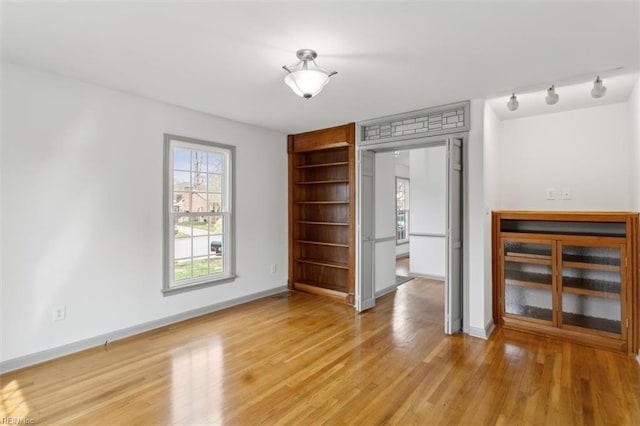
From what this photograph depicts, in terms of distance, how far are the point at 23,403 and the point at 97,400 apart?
0.49 meters

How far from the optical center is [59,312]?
295 centimetres

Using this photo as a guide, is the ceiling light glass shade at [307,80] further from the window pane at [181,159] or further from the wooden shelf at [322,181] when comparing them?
the wooden shelf at [322,181]

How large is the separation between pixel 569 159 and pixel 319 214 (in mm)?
3473

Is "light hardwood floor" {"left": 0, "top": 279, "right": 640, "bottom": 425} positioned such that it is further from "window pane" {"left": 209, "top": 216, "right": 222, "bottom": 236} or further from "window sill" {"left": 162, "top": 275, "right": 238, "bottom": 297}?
"window pane" {"left": 209, "top": 216, "right": 222, "bottom": 236}

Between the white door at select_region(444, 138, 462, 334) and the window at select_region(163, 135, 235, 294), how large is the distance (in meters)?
2.79

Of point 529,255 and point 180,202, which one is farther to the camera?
point 180,202

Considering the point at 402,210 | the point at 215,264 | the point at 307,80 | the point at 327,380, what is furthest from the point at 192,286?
the point at 402,210

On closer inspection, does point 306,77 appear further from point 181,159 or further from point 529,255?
point 529,255

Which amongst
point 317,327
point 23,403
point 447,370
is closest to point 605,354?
point 447,370

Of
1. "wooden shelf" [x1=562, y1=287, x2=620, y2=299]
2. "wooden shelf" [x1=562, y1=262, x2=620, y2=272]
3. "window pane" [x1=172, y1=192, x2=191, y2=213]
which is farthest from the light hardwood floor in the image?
"window pane" [x1=172, y1=192, x2=191, y2=213]

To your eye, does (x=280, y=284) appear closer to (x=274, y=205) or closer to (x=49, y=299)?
(x=274, y=205)

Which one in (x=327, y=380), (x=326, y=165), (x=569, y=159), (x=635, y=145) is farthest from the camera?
(x=326, y=165)

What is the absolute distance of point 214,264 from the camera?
437cm

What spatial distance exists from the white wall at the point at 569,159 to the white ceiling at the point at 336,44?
0.37 m
